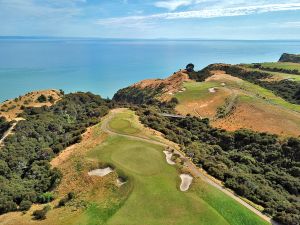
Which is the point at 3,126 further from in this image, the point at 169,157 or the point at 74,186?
the point at 169,157

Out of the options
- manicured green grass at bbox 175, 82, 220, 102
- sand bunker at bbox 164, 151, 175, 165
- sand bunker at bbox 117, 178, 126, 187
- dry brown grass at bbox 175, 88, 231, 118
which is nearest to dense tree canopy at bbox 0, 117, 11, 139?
dry brown grass at bbox 175, 88, 231, 118

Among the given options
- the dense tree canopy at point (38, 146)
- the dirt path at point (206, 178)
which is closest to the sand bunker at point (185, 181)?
the dirt path at point (206, 178)

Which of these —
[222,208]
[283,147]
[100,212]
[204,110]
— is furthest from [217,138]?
[100,212]

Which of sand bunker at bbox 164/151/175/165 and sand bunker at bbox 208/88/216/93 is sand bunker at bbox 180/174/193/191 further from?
sand bunker at bbox 208/88/216/93

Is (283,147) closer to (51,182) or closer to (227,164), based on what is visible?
(227,164)

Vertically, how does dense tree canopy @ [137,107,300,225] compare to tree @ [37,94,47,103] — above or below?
above

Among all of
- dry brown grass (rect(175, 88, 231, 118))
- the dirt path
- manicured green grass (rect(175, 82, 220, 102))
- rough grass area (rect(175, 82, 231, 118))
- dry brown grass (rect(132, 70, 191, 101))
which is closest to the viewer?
the dirt path
